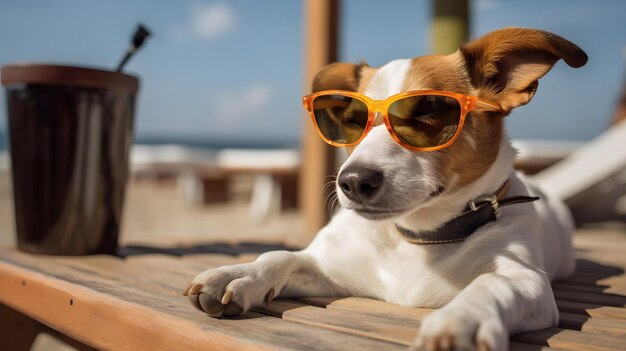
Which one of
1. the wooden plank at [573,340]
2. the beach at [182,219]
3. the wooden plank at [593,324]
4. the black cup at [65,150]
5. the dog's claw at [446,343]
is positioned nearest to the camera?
the dog's claw at [446,343]

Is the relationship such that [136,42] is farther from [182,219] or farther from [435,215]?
[182,219]

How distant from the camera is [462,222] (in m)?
1.66

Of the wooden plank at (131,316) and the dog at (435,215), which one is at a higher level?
the dog at (435,215)

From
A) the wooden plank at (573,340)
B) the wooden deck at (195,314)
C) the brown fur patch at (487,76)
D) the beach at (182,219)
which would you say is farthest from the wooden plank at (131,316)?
the beach at (182,219)

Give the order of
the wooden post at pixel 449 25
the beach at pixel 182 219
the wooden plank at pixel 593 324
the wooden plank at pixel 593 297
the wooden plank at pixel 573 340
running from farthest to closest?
the beach at pixel 182 219 → the wooden post at pixel 449 25 → the wooden plank at pixel 593 297 → the wooden plank at pixel 593 324 → the wooden plank at pixel 573 340

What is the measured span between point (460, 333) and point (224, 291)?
2.11 ft

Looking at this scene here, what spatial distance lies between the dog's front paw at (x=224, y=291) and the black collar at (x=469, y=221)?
20.1 inches

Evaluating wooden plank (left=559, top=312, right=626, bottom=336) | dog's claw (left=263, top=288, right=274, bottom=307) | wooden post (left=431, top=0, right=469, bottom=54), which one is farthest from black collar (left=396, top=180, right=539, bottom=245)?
wooden post (left=431, top=0, right=469, bottom=54)

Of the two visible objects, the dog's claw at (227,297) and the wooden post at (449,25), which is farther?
the wooden post at (449,25)

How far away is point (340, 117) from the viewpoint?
1787 mm

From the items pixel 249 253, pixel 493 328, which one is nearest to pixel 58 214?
pixel 249 253

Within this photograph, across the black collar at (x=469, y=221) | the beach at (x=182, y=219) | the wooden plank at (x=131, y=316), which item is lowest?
the beach at (x=182, y=219)

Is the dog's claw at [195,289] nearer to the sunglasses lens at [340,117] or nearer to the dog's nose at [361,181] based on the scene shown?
the dog's nose at [361,181]

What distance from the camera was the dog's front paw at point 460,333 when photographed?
0.99m
